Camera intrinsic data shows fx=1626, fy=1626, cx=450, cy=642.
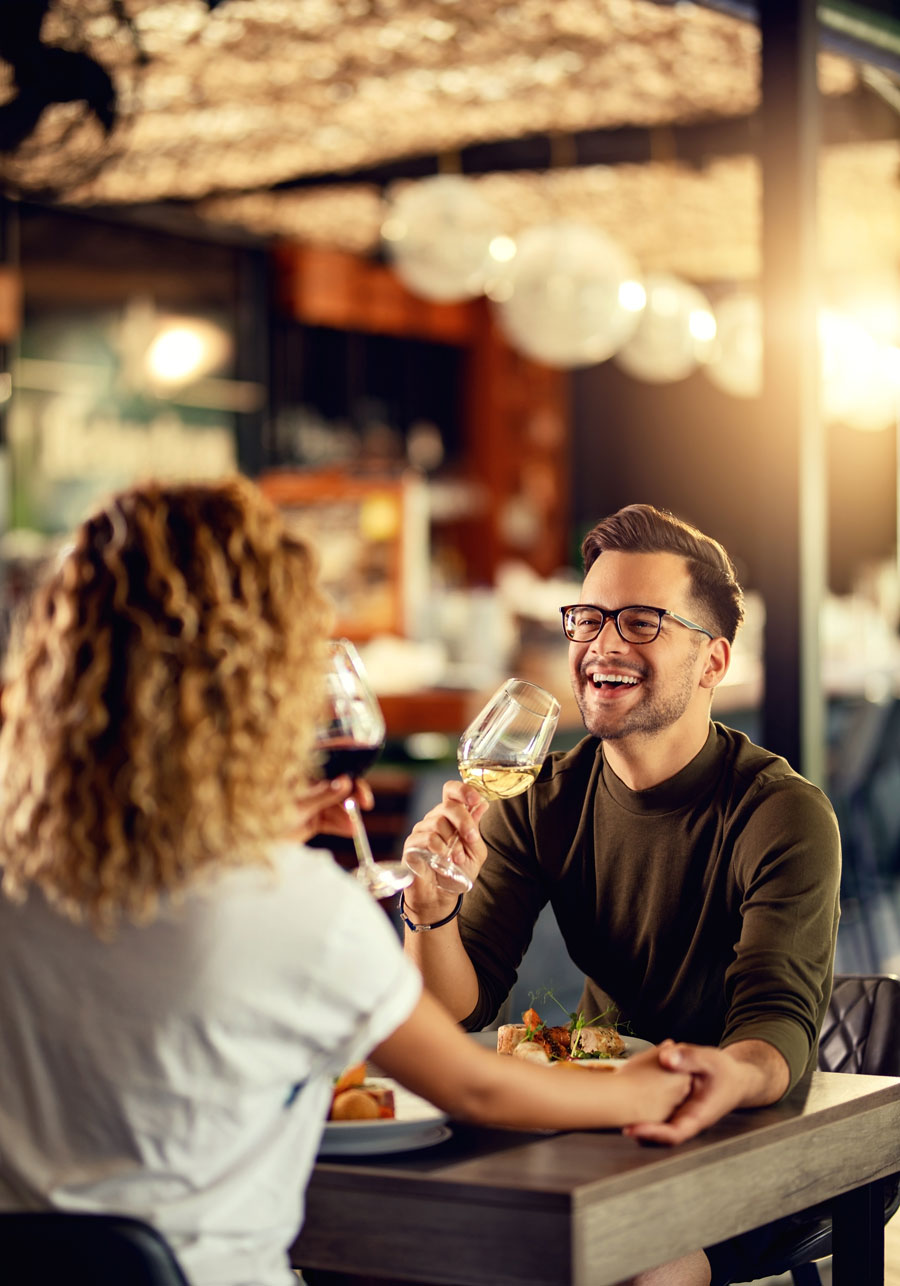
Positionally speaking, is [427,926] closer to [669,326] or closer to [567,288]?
[567,288]

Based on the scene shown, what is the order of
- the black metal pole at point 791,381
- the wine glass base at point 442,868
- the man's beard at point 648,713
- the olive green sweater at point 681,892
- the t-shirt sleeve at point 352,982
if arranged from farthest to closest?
the black metal pole at point 791,381, the man's beard at point 648,713, the wine glass base at point 442,868, the olive green sweater at point 681,892, the t-shirt sleeve at point 352,982

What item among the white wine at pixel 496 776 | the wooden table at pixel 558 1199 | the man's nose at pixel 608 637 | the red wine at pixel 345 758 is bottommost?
the wooden table at pixel 558 1199

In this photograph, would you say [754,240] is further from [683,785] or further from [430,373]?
[683,785]

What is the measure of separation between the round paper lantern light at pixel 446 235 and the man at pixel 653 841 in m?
3.26

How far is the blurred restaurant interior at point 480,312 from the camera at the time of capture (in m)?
3.81

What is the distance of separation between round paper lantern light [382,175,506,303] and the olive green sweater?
10.6 ft

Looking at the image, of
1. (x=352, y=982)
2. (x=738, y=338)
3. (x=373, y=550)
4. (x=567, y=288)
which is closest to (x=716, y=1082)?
(x=352, y=982)

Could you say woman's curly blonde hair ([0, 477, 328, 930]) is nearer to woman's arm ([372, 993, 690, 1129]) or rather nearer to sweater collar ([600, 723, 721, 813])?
woman's arm ([372, 993, 690, 1129])

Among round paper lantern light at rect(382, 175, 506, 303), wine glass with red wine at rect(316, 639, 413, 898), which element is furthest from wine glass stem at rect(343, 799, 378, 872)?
round paper lantern light at rect(382, 175, 506, 303)

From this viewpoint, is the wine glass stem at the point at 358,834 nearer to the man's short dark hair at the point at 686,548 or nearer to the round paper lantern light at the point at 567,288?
the man's short dark hair at the point at 686,548

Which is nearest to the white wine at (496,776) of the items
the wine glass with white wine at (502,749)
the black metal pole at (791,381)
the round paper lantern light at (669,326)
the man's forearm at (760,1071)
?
the wine glass with white wine at (502,749)

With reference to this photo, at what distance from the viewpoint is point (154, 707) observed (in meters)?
→ 1.32

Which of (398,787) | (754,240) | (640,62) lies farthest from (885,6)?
(754,240)

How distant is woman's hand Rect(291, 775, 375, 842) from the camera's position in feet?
5.87
